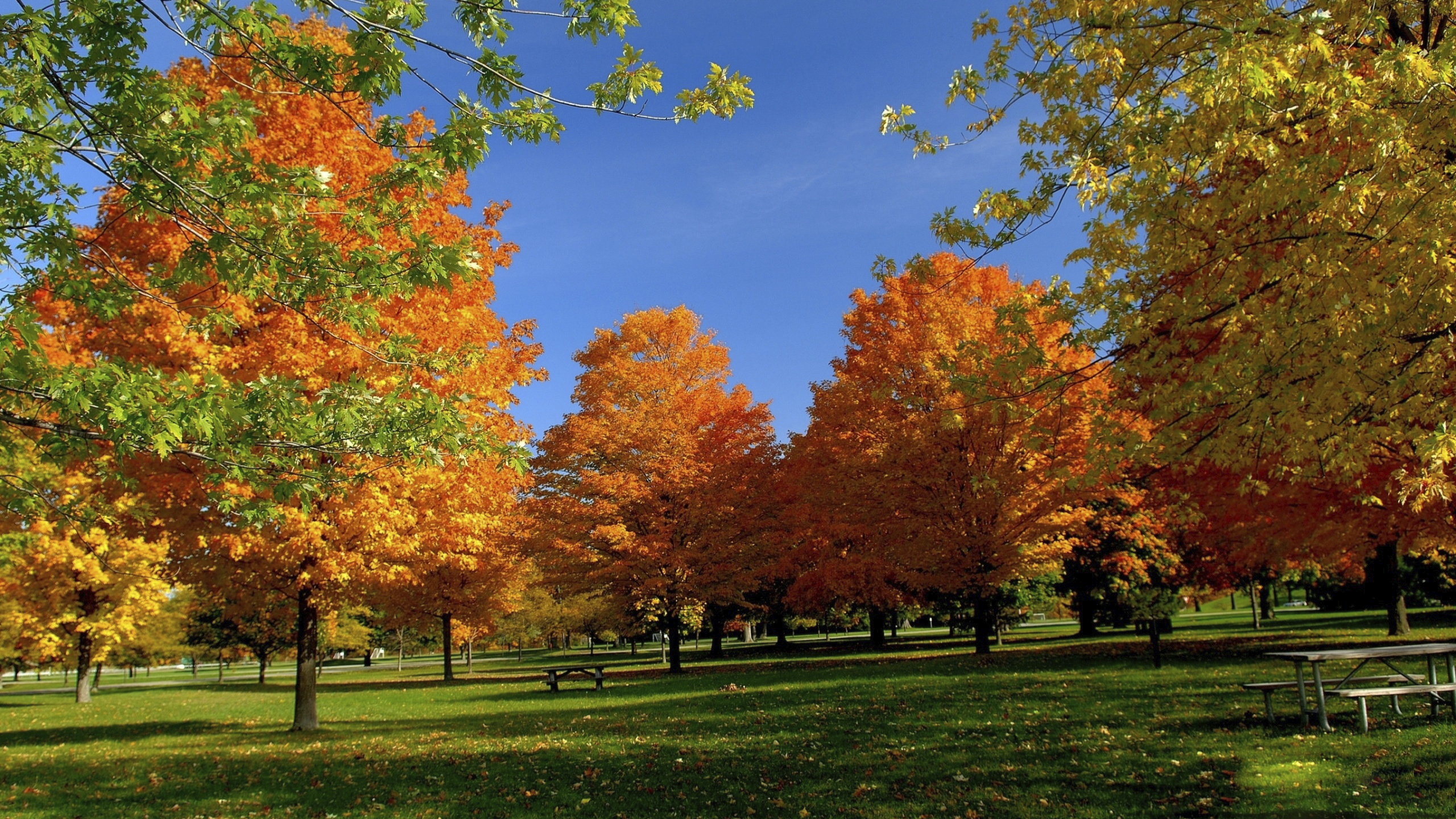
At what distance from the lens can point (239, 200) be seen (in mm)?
5363

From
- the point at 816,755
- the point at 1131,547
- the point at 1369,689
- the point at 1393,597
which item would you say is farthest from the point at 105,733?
the point at 1393,597

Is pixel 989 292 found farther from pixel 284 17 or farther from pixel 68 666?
pixel 68 666

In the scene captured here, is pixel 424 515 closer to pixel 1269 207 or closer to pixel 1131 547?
pixel 1269 207

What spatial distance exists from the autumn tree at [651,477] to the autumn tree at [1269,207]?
55.3 ft

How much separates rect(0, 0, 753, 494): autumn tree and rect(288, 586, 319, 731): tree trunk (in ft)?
30.8

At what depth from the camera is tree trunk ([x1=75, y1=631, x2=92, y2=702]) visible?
980 inches

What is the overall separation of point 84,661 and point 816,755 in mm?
29133

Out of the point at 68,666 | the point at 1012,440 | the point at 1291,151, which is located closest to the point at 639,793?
the point at 1291,151

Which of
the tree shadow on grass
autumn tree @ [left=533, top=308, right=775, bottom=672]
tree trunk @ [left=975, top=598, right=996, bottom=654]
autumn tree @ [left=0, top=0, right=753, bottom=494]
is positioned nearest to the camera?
autumn tree @ [left=0, top=0, right=753, bottom=494]

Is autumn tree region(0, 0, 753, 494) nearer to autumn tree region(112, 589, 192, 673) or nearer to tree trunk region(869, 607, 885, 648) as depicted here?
tree trunk region(869, 607, 885, 648)

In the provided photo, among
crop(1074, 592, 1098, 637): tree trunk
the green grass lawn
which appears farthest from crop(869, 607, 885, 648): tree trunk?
the green grass lawn

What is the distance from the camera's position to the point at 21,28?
459cm

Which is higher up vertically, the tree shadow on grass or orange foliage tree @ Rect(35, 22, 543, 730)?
orange foliage tree @ Rect(35, 22, 543, 730)

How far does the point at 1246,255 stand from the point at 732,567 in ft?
61.4
